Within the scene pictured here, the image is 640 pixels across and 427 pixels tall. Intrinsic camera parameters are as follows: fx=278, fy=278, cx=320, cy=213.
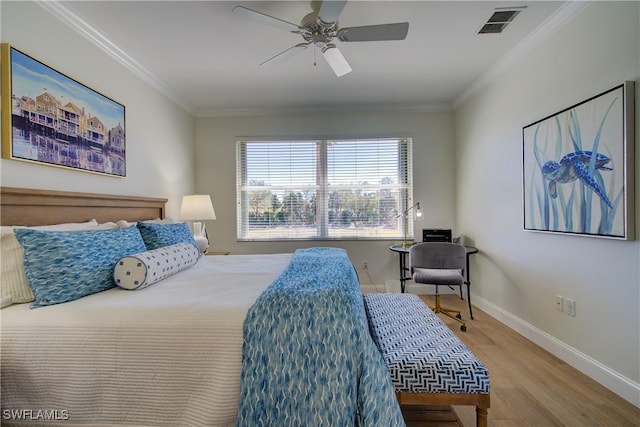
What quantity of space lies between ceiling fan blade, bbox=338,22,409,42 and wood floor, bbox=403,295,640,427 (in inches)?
Answer: 89.5

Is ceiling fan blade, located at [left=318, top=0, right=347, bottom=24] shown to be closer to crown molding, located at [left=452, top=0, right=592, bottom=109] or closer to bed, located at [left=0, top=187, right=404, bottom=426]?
bed, located at [left=0, top=187, right=404, bottom=426]

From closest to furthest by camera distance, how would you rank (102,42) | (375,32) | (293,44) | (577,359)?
(375,32)
(577,359)
(102,42)
(293,44)

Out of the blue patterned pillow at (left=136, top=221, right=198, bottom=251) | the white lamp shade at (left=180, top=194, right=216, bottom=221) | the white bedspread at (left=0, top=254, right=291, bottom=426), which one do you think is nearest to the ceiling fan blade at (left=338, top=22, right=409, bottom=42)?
the white bedspread at (left=0, top=254, right=291, bottom=426)

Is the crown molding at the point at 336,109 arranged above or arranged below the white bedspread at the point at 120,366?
above

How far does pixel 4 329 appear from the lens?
1144 mm

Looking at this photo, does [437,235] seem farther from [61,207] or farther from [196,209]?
[61,207]

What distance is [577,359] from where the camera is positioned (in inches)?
76.2

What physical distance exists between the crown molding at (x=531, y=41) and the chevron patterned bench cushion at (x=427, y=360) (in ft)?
7.53

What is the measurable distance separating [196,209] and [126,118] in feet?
3.46

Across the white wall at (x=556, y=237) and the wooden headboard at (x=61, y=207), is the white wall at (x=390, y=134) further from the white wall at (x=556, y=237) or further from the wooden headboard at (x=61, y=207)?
the wooden headboard at (x=61, y=207)

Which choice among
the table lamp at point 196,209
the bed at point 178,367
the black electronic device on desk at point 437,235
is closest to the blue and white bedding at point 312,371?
A: the bed at point 178,367

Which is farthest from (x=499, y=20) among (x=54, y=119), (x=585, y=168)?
(x=54, y=119)

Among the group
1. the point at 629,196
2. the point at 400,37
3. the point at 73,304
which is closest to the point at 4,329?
the point at 73,304

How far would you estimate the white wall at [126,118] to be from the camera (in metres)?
1.67
